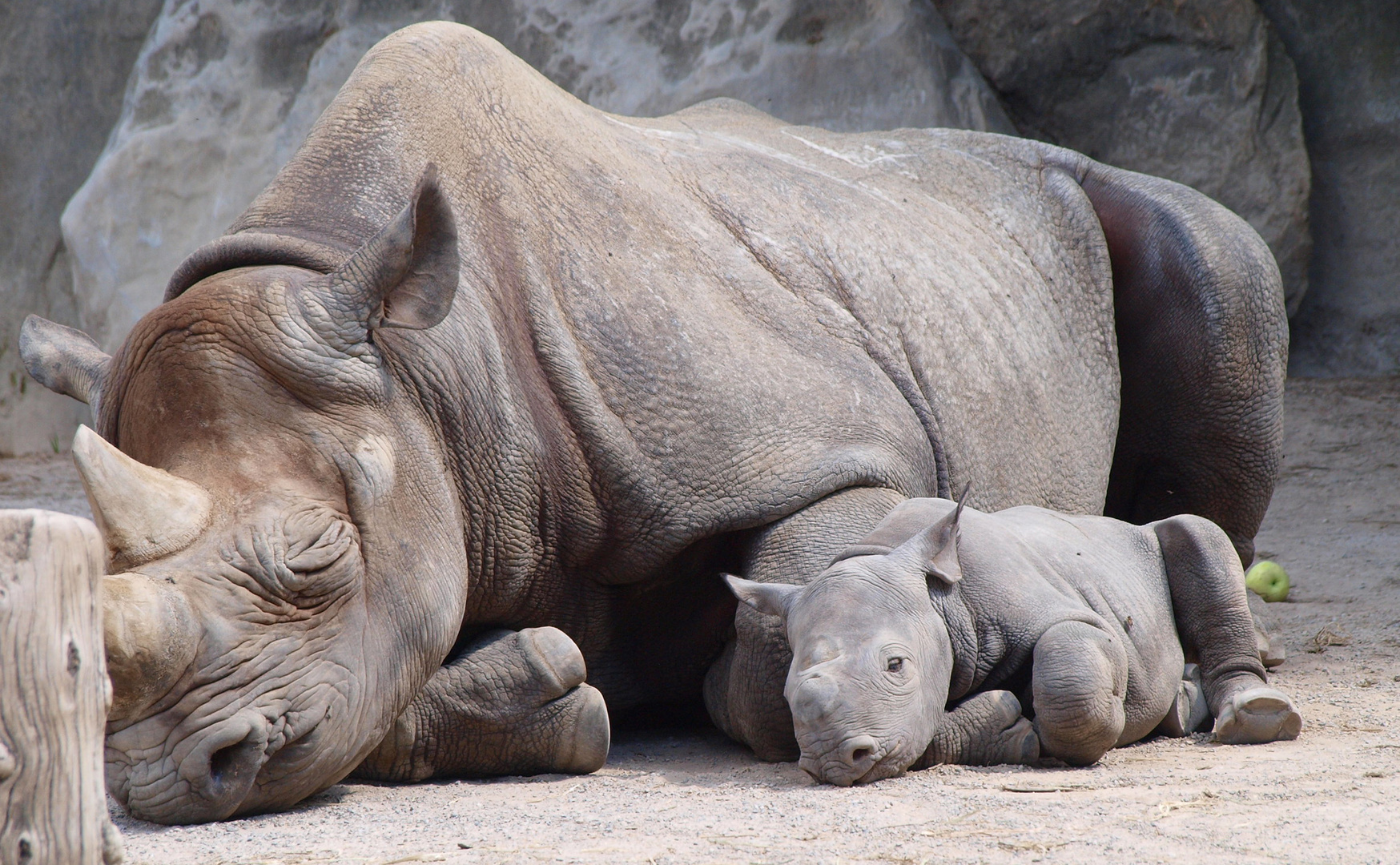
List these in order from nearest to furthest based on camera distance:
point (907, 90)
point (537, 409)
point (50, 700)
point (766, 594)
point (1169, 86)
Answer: point (50, 700)
point (766, 594)
point (537, 409)
point (907, 90)
point (1169, 86)

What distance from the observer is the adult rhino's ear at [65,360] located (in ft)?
11.7

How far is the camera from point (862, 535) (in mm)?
3799

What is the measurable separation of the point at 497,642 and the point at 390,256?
3.29 ft

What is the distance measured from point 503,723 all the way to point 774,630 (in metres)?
0.70

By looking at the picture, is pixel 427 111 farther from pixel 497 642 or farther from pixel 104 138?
pixel 104 138

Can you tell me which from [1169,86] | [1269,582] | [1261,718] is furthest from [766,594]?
[1169,86]

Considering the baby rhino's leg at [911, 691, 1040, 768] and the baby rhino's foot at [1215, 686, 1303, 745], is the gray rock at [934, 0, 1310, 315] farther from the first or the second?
the baby rhino's leg at [911, 691, 1040, 768]

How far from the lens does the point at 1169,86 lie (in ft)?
24.7

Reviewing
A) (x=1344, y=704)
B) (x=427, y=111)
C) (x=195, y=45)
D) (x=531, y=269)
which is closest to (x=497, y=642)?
(x=531, y=269)

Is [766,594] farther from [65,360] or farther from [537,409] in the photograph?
[65,360]

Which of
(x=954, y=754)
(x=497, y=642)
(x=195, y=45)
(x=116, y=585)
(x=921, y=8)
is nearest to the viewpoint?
(x=116, y=585)

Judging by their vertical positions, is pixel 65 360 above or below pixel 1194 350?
above

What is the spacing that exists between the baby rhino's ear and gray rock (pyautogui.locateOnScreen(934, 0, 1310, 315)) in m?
4.85

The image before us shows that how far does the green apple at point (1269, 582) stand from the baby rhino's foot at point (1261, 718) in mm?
2389
